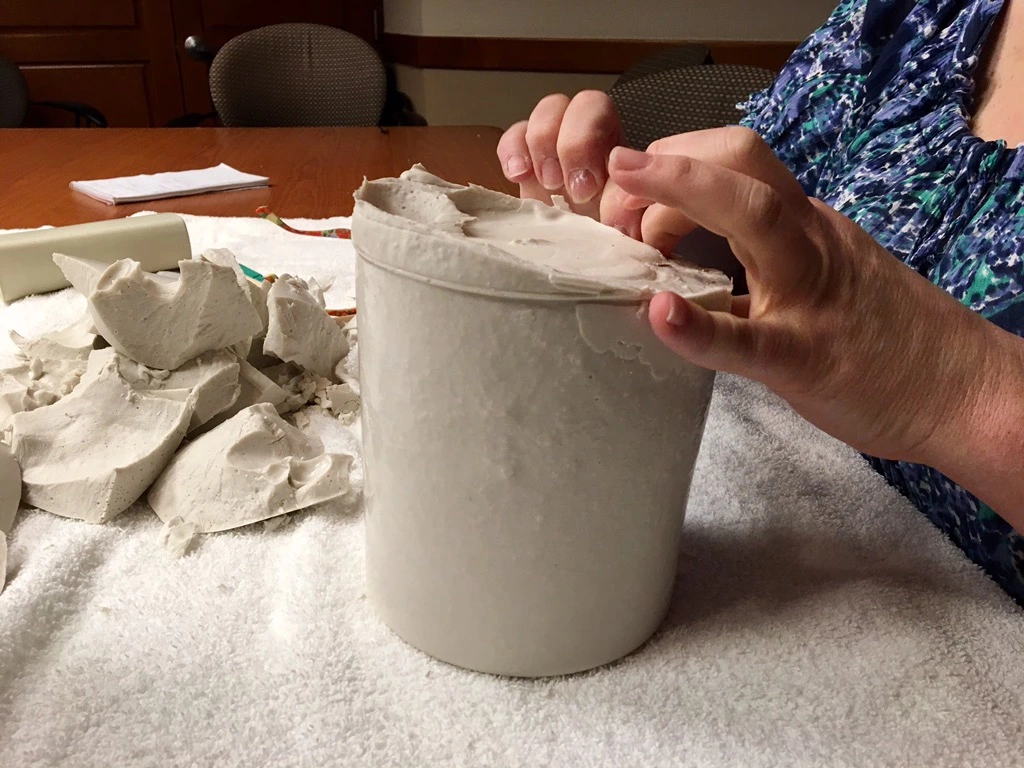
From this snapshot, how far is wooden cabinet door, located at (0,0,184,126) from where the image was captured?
8.29ft

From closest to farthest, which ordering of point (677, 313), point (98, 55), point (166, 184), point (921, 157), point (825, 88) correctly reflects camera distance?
point (677, 313), point (921, 157), point (825, 88), point (166, 184), point (98, 55)

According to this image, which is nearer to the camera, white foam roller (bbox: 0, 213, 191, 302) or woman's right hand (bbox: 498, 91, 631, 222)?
woman's right hand (bbox: 498, 91, 631, 222)

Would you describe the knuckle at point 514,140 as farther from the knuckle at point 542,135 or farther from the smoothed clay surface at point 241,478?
the smoothed clay surface at point 241,478

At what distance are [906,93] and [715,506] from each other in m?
0.38

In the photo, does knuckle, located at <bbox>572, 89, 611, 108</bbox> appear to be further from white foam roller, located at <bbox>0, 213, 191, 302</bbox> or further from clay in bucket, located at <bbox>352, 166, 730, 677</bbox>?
white foam roller, located at <bbox>0, 213, 191, 302</bbox>

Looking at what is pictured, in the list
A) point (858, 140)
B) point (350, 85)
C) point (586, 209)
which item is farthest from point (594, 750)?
point (350, 85)

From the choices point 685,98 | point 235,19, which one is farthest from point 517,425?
point 235,19

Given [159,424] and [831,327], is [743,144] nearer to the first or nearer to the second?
[831,327]

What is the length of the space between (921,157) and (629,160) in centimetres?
39

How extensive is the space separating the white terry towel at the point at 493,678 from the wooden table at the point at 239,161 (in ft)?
Result: 2.23

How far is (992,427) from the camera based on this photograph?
1.10 ft

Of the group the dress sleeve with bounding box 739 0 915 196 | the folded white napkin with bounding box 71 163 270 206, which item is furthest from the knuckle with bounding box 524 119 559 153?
the folded white napkin with bounding box 71 163 270 206

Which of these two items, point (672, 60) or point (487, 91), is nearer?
point (672, 60)

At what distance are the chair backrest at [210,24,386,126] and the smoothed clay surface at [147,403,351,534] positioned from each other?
4.89 feet
